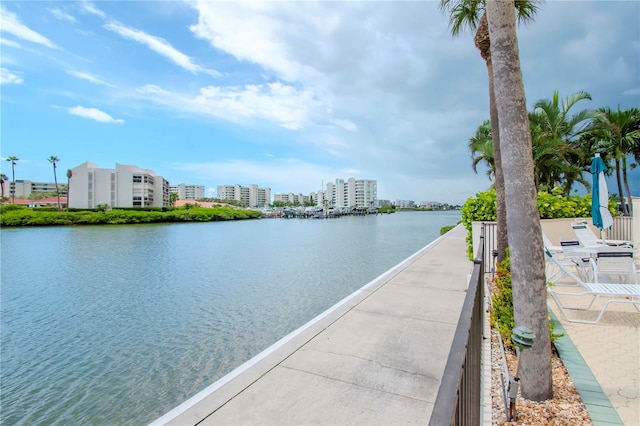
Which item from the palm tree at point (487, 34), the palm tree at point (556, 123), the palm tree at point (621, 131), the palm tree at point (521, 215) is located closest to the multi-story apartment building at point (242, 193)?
the palm tree at point (621, 131)

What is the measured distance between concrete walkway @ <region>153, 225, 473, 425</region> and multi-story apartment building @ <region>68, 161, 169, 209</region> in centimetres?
7986

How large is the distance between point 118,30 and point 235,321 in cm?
2161

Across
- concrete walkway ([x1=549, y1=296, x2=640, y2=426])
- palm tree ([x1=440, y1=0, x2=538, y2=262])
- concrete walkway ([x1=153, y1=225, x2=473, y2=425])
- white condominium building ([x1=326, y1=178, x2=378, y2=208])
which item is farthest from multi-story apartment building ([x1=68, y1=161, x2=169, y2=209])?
white condominium building ([x1=326, y1=178, x2=378, y2=208])

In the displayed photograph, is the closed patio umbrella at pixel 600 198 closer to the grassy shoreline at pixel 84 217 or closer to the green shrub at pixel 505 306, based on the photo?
the green shrub at pixel 505 306

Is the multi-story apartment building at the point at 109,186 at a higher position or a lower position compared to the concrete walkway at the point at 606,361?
higher

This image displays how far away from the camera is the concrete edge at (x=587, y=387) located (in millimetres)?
2194

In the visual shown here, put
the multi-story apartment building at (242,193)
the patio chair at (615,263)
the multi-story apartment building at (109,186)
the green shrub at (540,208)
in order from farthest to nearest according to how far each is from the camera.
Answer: the multi-story apartment building at (242,193) → the multi-story apartment building at (109,186) → the green shrub at (540,208) → the patio chair at (615,263)

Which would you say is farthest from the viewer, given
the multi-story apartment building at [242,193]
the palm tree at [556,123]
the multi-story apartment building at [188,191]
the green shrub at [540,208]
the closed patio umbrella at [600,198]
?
the multi-story apartment building at [242,193]

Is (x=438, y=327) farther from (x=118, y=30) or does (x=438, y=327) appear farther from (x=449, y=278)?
(x=118, y=30)

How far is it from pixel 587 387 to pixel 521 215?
5.32 feet

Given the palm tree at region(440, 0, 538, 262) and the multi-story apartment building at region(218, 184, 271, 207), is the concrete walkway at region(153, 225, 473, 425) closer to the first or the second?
the palm tree at region(440, 0, 538, 262)

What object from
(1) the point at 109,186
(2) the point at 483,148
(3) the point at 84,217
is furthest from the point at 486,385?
(1) the point at 109,186

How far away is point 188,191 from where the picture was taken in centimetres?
17688

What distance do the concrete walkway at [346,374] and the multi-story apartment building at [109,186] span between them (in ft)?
262
